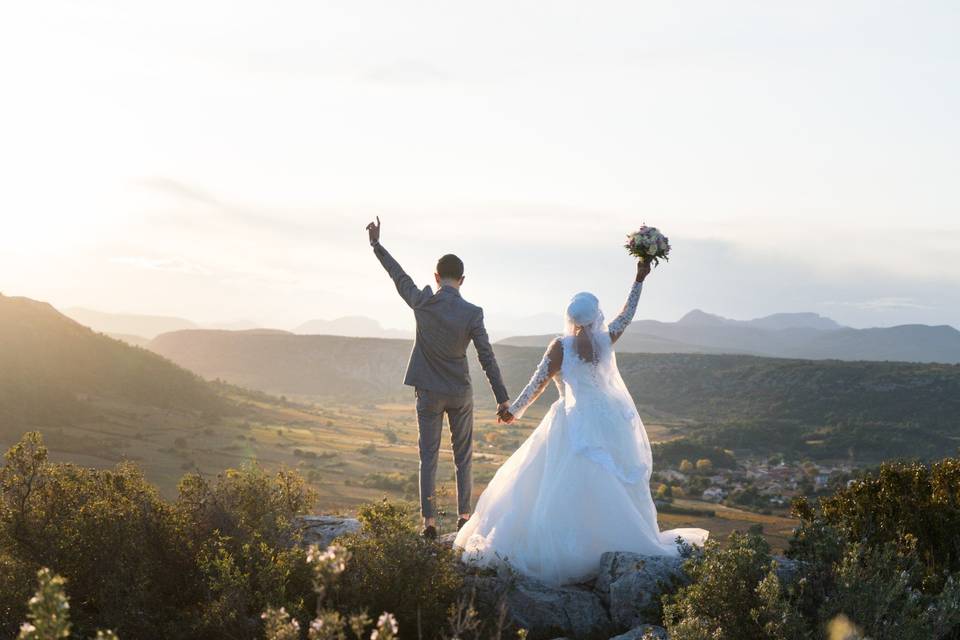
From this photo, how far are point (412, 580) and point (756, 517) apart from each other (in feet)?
81.1

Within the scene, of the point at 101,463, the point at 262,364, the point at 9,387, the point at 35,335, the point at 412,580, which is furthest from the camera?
the point at 262,364

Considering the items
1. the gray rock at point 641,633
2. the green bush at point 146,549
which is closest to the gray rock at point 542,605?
the gray rock at point 641,633

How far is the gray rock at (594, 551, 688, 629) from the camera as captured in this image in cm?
624

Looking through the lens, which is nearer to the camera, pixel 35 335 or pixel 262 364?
pixel 35 335

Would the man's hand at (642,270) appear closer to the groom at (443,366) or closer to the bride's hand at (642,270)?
the bride's hand at (642,270)

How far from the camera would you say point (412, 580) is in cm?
575

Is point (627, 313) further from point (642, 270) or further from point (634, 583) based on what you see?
point (634, 583)

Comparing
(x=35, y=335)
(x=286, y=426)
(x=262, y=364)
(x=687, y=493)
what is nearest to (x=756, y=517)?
(x=687, y=493)

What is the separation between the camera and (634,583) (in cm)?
635

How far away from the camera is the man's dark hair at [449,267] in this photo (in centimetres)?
823

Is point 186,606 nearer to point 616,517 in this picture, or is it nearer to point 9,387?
point 616,517

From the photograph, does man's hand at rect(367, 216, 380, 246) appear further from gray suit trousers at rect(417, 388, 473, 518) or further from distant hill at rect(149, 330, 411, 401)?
distant hill at rect(149, 330, 411, 401)

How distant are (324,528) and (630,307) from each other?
383cm

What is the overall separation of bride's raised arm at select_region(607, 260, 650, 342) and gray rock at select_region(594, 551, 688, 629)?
7.21ft
